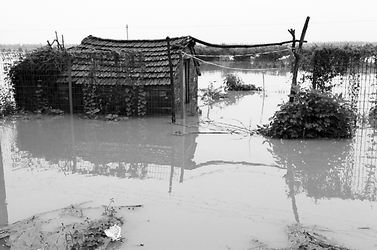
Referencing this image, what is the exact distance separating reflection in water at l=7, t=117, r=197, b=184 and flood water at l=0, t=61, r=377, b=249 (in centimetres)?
2

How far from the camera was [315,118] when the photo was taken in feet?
31.9

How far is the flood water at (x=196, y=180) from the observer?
5.20 m

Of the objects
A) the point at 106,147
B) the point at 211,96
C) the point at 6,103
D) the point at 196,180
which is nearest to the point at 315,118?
the point at 196,180

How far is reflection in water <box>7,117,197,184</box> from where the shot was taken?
7.91 metres

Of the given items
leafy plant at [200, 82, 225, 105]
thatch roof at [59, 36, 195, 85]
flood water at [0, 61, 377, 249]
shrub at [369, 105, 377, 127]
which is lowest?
flood water at [0, 61, 377, 249]

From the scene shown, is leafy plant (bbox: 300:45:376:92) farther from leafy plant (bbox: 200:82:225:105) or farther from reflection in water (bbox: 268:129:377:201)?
leafy plant (bbox: 200:82:225:105)

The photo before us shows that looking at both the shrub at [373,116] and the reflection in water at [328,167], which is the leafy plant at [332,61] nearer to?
the shrub at [373,116]

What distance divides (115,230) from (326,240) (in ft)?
8.32

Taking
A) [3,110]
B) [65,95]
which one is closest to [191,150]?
[65,95]

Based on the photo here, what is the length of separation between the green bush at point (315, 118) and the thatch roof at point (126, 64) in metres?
4.12

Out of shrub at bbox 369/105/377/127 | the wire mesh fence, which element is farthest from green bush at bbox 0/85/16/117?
shrub at bbox 369/105/377/127

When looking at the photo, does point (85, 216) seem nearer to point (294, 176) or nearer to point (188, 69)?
point (294, 176)

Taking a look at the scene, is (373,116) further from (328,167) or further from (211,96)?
(211,96)

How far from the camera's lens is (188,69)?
1477 cm
